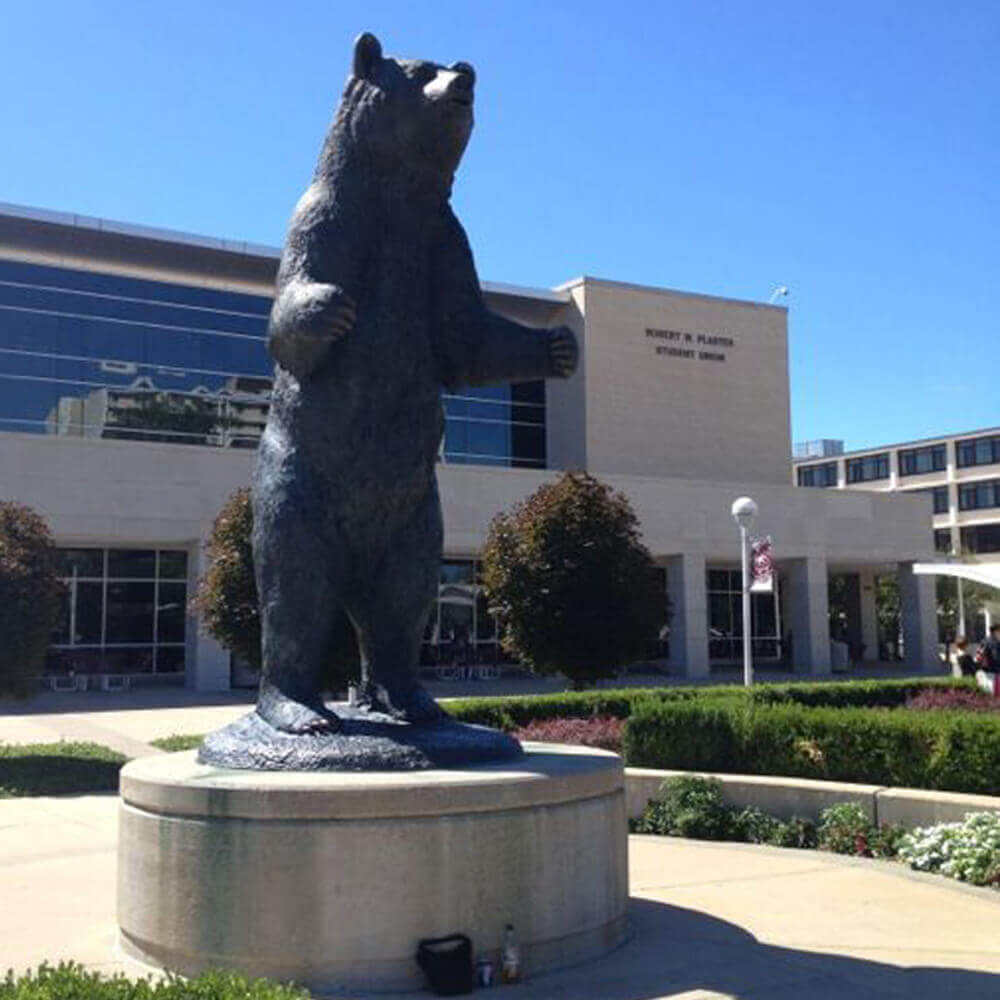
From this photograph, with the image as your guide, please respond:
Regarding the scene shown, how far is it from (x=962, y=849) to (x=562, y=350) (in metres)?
3.72

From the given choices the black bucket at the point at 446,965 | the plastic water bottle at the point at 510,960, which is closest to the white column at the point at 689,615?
the plastic water bottle at the point at 510,960

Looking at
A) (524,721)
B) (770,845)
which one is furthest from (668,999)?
(524,721)

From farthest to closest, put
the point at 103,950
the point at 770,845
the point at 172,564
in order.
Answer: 1. the point at 172,564
2. the point at 770,845
3. the point at 103,950

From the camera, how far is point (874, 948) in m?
5.27

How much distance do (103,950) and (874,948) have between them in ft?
11.0

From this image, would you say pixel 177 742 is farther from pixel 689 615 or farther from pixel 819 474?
pixel 819 474

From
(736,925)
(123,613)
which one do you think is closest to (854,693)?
(736,925)

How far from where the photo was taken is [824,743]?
8.65m

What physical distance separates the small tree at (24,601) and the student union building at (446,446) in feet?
33.2

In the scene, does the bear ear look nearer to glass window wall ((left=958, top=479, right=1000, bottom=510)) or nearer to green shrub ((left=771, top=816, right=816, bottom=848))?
green shrub ((left=771, top=816, right=816, bottom=848))

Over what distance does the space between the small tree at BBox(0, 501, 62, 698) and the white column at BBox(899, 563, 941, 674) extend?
2885cm

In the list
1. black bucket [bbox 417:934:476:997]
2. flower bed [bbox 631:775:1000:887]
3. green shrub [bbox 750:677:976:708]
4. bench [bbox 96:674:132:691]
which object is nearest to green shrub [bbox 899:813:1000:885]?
flower bed [bbox 631:775:1000:887]

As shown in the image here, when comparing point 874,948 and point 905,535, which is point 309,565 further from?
point 905,535

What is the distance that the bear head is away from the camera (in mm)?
5441
